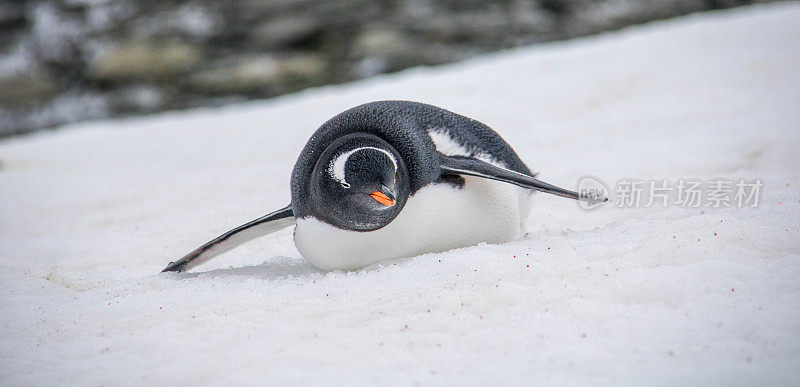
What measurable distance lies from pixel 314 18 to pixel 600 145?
4353mm

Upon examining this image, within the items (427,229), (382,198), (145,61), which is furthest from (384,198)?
(145,61)

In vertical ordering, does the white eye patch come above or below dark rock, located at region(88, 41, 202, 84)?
above

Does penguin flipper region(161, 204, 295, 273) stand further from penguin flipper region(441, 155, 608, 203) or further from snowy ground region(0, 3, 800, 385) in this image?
penguin flipper region(441, 155, 608, 203)

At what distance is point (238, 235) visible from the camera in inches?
68.0

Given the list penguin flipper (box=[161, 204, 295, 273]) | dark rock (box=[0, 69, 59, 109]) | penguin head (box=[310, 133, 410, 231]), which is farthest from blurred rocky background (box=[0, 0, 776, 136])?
penguin head (box=[310, 133, 410, 231])

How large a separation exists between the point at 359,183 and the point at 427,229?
237 mm

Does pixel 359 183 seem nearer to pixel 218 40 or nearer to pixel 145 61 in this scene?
pixel 218 40

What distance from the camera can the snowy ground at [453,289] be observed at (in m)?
1.05

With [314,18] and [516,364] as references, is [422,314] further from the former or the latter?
[314,18]

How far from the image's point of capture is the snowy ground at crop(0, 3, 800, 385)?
105 cm

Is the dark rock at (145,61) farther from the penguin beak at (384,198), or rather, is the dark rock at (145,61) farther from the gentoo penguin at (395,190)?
the penguin beak at (384,198)

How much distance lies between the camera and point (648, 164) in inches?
106

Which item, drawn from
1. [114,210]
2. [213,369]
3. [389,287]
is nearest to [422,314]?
[389,287]

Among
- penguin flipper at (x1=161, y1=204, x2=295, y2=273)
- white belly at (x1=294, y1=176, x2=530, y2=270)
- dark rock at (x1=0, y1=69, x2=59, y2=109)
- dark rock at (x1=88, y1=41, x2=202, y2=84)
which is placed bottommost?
dark rock at (x1=0, y1=69, x2=59, y2=109)
